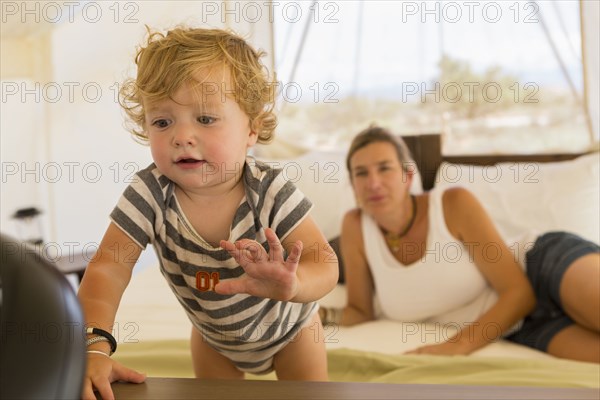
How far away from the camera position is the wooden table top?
66 centimetres

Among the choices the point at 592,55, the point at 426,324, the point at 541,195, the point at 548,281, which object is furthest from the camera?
the point at 592,55

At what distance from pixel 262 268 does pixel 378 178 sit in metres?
1.26

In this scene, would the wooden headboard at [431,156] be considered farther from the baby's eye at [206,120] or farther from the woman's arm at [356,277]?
the baby's eye at [206,120]

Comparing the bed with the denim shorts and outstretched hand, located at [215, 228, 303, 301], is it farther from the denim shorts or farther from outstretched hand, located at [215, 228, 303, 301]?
outstretched hand, located at [215, 228, 303, 301]

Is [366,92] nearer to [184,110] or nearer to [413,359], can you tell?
[413,359]

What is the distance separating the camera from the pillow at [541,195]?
83.4 inches

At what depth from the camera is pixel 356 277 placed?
1.93m

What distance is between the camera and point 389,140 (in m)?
1.97

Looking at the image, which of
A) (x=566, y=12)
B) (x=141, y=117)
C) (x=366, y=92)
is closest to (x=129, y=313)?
(x=141, y=117)

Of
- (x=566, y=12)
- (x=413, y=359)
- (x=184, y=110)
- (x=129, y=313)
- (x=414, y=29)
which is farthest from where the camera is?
(x=414, y=29)

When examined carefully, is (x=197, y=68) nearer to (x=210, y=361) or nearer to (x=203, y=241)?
(x=203, y=241)

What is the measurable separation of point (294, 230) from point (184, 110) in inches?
8.0

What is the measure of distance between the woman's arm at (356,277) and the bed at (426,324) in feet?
0.13

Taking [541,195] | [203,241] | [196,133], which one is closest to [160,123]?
[196,133]
